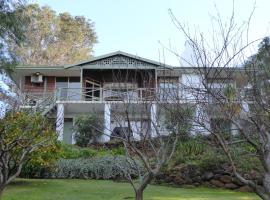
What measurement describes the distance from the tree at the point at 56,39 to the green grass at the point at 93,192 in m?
30.4

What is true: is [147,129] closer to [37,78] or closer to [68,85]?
[37,78]

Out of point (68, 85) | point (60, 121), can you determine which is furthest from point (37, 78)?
point (60, 121)

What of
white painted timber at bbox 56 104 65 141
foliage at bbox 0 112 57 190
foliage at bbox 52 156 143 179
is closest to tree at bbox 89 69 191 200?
white painted timber at bbox 56 104 65 141

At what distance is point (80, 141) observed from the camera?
2298cm

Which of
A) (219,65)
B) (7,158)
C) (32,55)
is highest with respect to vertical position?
(32,55)

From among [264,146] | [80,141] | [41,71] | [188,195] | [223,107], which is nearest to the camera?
[264,146]

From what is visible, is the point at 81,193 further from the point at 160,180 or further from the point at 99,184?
the point at 160,180

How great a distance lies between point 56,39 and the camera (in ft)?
149

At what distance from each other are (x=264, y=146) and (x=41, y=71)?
82.2 feet

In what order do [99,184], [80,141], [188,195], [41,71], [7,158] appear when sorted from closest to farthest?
[7,158], [188,195], [99,184], [80,141], [41,71]

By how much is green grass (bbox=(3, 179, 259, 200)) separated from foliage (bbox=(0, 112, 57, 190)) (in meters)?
0.76

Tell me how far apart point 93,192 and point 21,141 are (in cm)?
447

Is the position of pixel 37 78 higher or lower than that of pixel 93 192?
higher

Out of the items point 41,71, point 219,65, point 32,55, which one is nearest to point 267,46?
point 219,65
